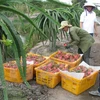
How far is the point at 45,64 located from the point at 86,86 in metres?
0.90

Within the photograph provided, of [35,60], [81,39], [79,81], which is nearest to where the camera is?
[79,81]

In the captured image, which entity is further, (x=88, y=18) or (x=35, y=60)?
(x=88, y=18)

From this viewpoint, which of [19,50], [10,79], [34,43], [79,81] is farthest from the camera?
[34,43]

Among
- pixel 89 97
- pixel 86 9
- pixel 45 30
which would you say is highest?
pixel 86 9

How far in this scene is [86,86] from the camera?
431 cm

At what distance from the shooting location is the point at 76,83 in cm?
407

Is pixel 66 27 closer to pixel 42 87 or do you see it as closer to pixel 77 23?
pixel 42 87

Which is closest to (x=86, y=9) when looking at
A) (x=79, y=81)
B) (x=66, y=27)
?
(x=66, y=27)

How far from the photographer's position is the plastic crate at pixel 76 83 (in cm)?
409

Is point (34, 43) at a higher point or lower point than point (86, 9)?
lower

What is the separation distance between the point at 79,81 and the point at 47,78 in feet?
2.09

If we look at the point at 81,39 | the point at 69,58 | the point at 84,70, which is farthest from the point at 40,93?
the point at 81,39

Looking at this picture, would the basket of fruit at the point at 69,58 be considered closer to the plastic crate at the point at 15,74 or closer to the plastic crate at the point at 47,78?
the plastic crate at the point at 47,78

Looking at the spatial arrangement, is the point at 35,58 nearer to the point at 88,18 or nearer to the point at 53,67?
the point at 53,67
